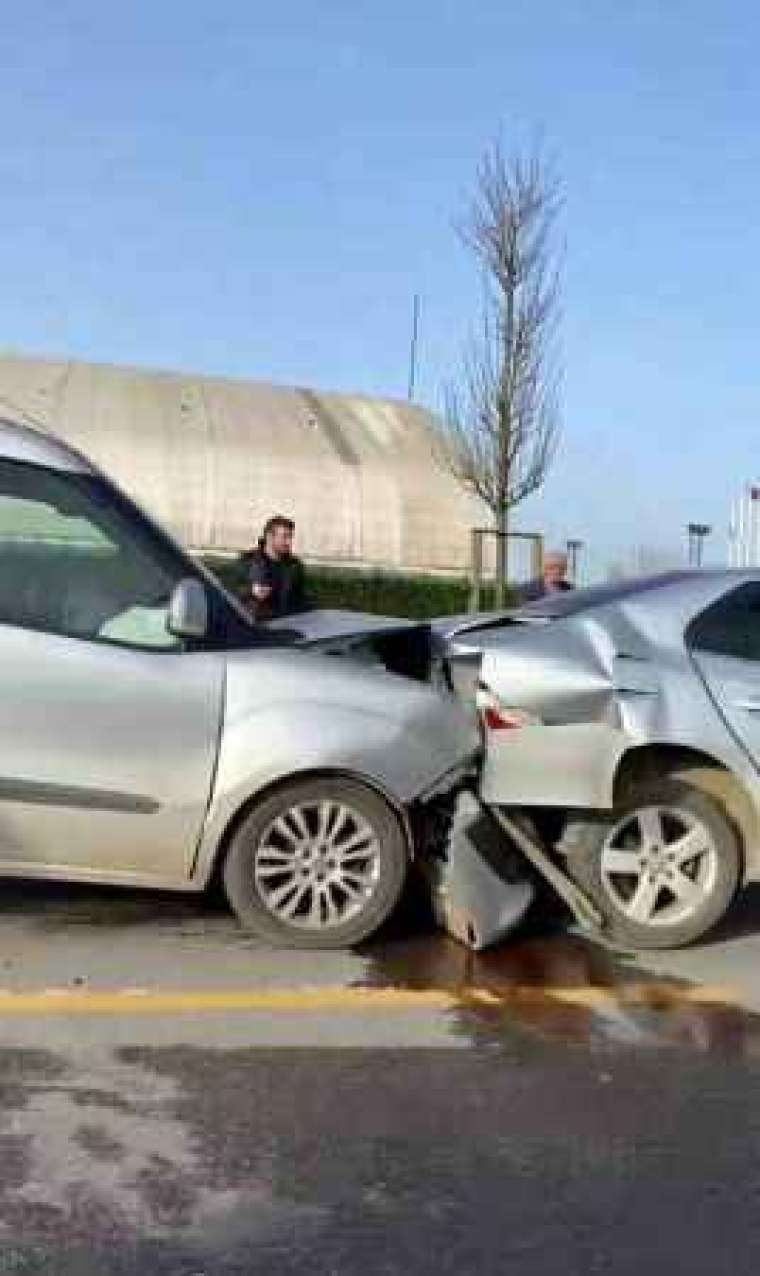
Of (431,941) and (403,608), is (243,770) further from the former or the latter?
(403,608)

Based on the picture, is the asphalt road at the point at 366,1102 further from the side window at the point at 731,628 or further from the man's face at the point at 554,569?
the man's face at the point at 554,569

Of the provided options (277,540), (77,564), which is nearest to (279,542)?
(277,540)

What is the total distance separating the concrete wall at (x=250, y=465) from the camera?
140 feet

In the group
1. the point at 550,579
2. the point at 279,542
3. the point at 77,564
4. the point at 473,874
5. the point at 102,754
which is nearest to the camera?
the point at 102,754

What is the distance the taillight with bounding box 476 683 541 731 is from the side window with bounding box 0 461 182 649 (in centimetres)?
123

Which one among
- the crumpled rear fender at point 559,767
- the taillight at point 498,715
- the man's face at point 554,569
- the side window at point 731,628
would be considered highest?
the man's face at point 554,569

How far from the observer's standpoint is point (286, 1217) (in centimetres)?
391

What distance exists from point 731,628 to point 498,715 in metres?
1.08

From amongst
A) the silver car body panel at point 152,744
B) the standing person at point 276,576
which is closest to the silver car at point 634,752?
the silver car body panel at point 152,744

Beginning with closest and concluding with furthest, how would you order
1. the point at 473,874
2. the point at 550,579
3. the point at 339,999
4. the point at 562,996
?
the point at 339,999 → the point at 562,996 → the point at 473,874 → the point at 550,579

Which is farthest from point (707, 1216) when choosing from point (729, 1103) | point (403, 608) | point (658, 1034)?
point (403, 608)

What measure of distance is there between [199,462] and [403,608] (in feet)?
42.6

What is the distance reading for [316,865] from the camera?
20.6ft

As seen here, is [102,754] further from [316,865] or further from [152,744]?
[316,865]
